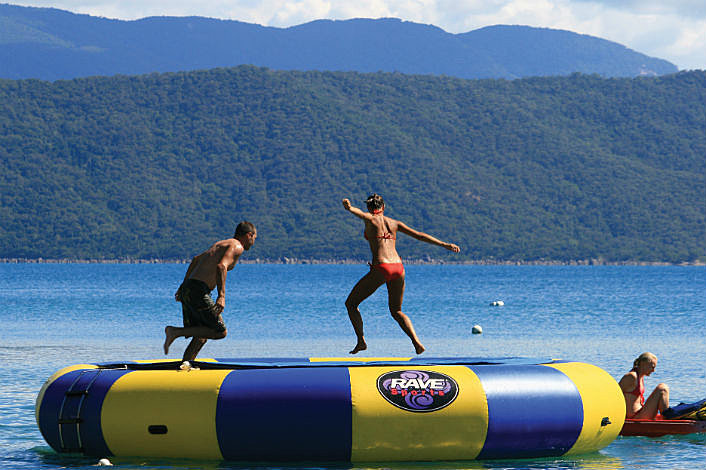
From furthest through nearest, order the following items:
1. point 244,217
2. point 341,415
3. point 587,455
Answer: point 244,217
point 587,455
point 341,415

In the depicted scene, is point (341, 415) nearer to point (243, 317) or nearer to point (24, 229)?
point (243, 317)

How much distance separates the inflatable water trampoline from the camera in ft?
33.1

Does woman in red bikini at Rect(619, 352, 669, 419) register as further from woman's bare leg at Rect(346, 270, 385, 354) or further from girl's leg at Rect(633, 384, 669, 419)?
woman's bare leg at Rect(346, 270, 385, 354)

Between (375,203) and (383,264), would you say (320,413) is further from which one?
(375,203)

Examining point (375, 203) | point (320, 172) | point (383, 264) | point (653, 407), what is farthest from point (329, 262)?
point (383, 264)

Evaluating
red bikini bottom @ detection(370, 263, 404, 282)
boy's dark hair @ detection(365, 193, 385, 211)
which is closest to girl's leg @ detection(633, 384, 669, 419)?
red bikini bottom @ detection(370, 263, 404, 282)

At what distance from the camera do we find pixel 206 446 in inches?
402

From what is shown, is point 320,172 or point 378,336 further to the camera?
point 320,172

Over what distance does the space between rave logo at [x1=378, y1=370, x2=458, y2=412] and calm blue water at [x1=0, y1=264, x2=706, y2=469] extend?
2.29 ft

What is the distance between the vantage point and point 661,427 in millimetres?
12344

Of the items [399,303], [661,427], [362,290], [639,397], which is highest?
[362,290]

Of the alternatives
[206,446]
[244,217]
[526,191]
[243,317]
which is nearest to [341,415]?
[206,446]

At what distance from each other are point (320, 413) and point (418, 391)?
897 mm

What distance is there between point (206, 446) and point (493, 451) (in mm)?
A: 2598
